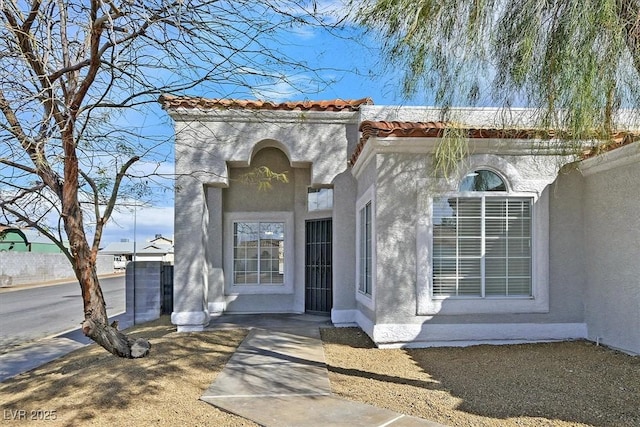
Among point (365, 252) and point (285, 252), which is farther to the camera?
point (285, 252)

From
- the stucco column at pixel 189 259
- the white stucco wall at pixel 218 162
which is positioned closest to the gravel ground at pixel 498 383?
the stucco column at pixel 189 259

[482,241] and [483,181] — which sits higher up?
[483,181]

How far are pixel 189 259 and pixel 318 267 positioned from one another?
3687 millimetres

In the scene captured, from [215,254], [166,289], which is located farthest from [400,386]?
[166,289]

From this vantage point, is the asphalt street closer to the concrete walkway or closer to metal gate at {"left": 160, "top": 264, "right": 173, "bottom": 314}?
metal gate at {"left": 160, "top": 264, "right": 173, "bottom": 314}

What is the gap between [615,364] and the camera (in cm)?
747

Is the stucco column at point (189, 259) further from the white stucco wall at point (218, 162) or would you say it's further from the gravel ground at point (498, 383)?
the gravel ground at point (498, 383)

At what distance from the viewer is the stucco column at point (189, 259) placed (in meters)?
11.4

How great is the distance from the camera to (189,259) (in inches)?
451

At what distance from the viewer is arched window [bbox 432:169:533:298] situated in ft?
30.1

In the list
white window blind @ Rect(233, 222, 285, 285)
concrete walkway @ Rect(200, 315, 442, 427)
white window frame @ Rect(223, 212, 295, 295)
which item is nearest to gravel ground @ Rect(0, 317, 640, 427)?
concrete walkway @ Rect(200, 315, 442, 427)

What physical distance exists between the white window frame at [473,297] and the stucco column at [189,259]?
17.4 feet

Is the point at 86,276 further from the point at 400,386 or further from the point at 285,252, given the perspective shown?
the point at 285,252

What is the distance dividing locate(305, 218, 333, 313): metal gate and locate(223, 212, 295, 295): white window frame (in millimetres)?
487
